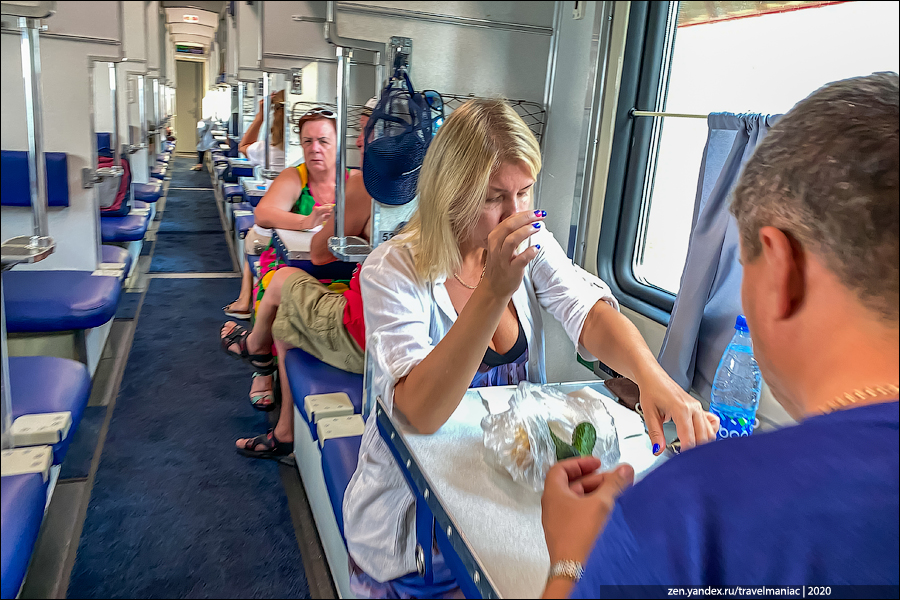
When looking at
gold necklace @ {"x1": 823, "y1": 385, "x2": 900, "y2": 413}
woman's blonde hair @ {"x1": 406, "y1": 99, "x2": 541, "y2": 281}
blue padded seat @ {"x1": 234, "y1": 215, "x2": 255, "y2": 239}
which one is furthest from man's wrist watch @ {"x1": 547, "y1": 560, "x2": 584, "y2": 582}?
blue padded seat @ {"x1": 234, "y1": 215, "x2": 255, "y2": 239}

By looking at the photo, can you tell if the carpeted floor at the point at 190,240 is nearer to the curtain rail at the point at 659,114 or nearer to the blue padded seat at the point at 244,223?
the blue padded seat at the point at 244,223

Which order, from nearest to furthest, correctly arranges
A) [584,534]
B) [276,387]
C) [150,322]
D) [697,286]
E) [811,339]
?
[811,339], [584,534], [697,286], [276,387], [150,322]

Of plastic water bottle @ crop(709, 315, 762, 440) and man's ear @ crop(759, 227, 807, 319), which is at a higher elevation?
man's ear @ crop(759, 227, 807, 319)

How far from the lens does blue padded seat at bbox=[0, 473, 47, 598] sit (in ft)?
4.32

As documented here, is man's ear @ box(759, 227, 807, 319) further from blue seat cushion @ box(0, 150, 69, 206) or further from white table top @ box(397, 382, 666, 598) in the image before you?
blue seat cushion @ box(0, 150, 69, 206)

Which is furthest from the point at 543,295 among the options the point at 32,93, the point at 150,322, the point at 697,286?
the point at 150,322

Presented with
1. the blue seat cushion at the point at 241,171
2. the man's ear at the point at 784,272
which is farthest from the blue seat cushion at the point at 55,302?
the blue seat cushion at the point at 241,171

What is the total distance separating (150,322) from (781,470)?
16.2ft

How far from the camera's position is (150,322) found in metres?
4.80

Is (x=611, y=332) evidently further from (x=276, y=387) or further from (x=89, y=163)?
(x=89, y=163)

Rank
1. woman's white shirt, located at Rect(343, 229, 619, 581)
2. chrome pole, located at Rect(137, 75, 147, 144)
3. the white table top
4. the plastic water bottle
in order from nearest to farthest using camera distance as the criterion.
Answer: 1. the white table top
2. woman's white shirt, located at Rect(343, 229, 619, 581)
3. the plastic water bottle
4. chrome pole, located at Rect(137, 75, 147, 144)

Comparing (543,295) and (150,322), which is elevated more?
(543,295)

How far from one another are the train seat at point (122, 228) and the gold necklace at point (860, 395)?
5.27 m

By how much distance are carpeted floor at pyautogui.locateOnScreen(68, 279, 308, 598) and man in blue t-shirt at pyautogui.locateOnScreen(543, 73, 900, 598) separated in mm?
1885
